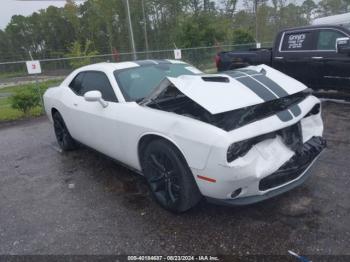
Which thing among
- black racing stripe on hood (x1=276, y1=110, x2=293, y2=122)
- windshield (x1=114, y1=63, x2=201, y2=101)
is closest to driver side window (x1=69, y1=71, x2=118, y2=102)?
windshield (x1=114, y1=63, x2=201, y2=101)

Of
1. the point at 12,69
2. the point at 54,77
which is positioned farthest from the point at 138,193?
the point at 12,69

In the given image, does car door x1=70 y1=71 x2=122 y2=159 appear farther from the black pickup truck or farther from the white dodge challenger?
the black pickup truck

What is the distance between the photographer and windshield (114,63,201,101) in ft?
13.2

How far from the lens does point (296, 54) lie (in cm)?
757

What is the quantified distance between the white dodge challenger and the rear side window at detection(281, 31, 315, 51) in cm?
413

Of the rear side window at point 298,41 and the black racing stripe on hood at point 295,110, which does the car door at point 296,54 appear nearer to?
the rear side window at point 298,41

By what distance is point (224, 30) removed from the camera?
86.1 ft

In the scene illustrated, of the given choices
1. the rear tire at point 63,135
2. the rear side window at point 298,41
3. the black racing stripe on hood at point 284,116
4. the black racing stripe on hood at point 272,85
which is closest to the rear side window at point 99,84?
the rear tire at point 63,135

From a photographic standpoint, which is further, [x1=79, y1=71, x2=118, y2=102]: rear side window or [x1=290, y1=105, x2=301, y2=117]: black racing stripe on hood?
[x1=79, y1=71, x2=118, y2=102]: rear side window

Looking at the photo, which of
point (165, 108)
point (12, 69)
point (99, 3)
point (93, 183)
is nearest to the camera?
point (165, 108)

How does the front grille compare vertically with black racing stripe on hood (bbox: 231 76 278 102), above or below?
below

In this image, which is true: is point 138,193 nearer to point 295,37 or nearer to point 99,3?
point 295,37

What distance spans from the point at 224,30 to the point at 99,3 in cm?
2780

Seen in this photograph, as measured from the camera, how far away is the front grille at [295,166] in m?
2.94
